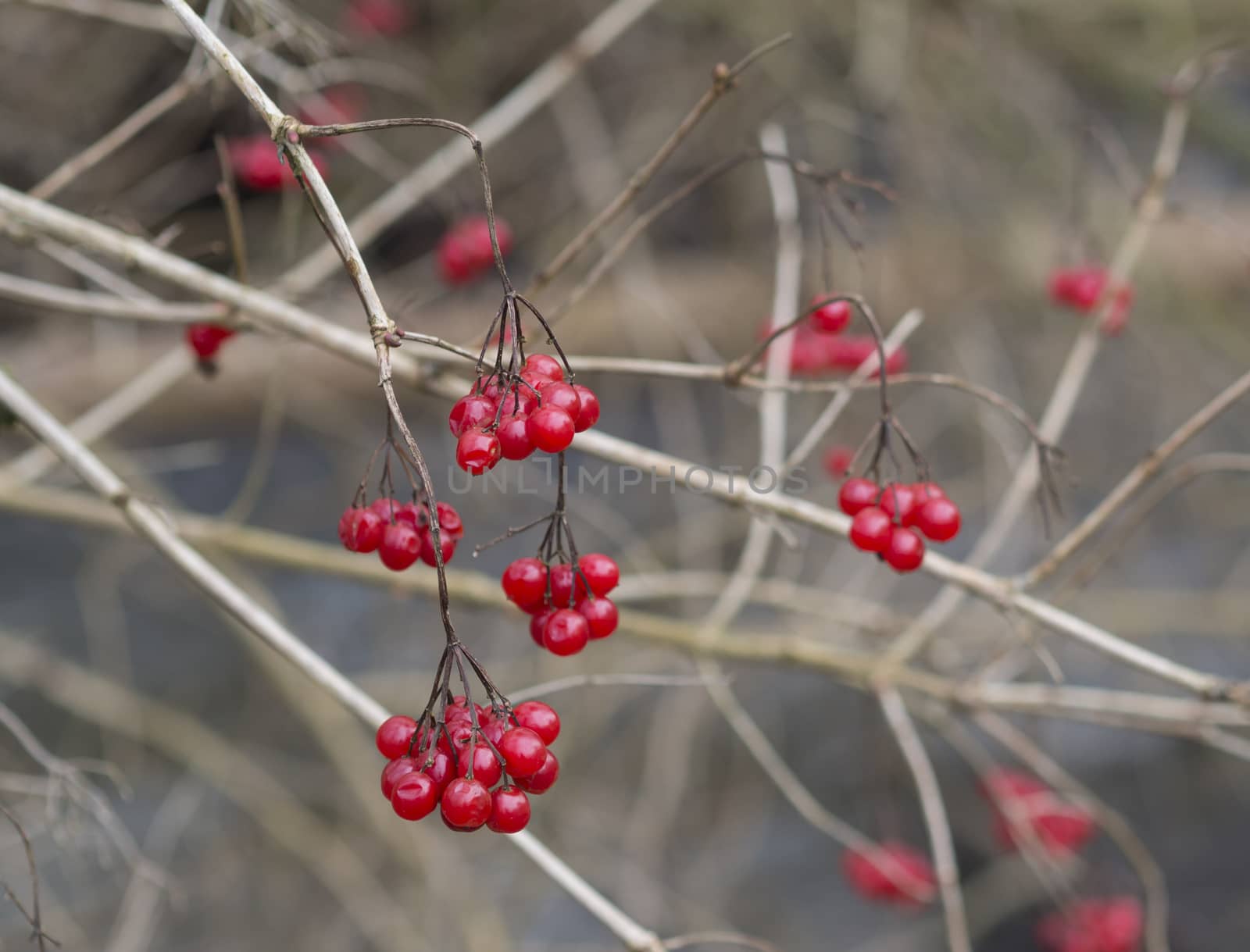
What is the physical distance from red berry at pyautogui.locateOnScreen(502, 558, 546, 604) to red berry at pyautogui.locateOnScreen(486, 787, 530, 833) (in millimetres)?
231

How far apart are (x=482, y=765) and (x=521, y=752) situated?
31mm

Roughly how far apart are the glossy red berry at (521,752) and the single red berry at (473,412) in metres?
0.24

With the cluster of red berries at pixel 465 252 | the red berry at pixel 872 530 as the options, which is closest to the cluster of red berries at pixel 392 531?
the red berry at pixel 872 530

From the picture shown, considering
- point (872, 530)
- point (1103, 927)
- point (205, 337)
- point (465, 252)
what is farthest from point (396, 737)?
point (1103, 927)

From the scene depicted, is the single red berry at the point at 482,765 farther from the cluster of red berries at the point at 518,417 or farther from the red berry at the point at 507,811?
the cluster of red berries at the point at 518,417

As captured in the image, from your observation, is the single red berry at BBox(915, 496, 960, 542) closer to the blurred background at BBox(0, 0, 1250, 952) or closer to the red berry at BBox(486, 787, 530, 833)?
the red berry at BBox(486, 787, 530, 833)

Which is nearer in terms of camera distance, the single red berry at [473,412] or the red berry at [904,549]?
the single red berry at [473,412]

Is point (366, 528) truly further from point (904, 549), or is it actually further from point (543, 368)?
point (904, 549)

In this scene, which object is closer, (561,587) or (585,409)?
(585,409)

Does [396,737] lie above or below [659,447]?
below

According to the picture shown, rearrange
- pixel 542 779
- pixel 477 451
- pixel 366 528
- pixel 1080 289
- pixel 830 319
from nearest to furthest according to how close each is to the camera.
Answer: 1. pixel 477 451
2. pixel 542 779
3. pixel 366 528
4. pixel 830 319
5. pixel 1080 289

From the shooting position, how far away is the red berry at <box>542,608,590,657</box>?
980 mm

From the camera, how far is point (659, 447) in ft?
11.8

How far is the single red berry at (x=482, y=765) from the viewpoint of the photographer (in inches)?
31.6
